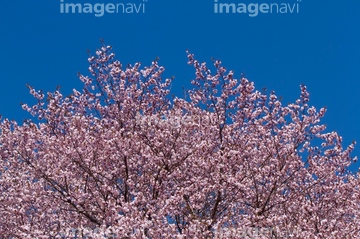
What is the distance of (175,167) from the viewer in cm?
1442

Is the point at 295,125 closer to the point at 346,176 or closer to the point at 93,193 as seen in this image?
the point at 346,176

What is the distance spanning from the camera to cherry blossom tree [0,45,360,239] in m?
13.7

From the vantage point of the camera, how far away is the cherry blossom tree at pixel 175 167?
13.7 m

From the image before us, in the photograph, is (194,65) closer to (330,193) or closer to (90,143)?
(90,143)

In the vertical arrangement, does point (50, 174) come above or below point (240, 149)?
below

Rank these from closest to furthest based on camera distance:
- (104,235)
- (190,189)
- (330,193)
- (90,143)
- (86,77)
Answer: (104,235) < (190,189) < (90,143) < (330,193) < (86,77)

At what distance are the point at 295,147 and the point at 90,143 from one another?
18.6 ft

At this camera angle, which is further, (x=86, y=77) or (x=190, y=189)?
(x=86, y=77)

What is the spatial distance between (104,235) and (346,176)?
327 inches

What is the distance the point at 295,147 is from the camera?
15.4m

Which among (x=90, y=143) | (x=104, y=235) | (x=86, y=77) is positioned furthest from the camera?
(x=86, y=77)

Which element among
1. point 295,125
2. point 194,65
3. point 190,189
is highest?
point 194,65

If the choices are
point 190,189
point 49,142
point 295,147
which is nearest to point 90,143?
point 49,142

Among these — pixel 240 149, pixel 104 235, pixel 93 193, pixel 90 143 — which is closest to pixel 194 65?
pixel 240 149
